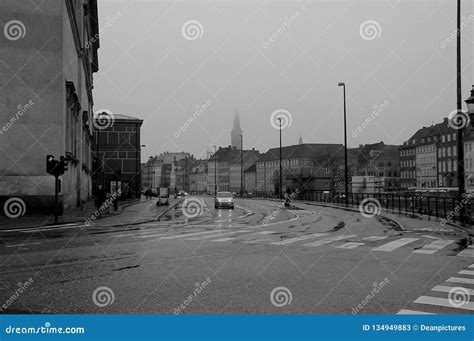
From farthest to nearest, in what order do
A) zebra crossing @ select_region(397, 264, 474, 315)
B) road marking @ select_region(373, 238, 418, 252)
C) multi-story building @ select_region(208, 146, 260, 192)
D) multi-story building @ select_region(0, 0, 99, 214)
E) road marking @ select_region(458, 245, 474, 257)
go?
1. multi-story building @ select_region(208, 146, 260, 192)
2. multi-story building @ select_region(0, 0, 99, 214)
3. road marking @ select_region(373, 238, 418, 252)
4. road marking @ select_region(458, 245, 474, 257)
5. zebra crossing @ select_region(397, 264, 474, 315)

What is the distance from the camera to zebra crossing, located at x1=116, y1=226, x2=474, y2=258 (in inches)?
568

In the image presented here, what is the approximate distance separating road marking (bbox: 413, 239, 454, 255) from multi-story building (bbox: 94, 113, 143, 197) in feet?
217

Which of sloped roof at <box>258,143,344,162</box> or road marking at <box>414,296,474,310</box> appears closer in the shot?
road marking at <box>414,296,474,310</box>

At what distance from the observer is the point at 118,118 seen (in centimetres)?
8750

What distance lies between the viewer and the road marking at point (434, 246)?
44.5ft

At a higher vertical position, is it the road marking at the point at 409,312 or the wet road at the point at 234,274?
the road marking at the point at 409,312

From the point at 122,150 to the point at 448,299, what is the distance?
7722 cm

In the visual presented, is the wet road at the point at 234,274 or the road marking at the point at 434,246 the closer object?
the wet road at the point at 234,274

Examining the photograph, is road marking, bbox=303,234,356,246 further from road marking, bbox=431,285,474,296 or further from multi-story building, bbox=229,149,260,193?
multi-story building, bbox=229,149,260,193

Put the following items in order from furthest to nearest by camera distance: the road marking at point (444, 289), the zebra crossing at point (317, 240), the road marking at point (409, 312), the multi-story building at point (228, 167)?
the multi-story building at point (228, 167) < the zebra crossing at point (317, 240) < the road marking at point (444, 289) < the road marking at point (409, 312)

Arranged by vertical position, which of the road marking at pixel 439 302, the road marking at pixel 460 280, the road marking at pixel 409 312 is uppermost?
the road marking at pixel 409 312

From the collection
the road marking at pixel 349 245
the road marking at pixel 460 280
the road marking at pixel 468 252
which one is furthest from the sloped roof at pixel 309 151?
the road marking at pixel 460 280

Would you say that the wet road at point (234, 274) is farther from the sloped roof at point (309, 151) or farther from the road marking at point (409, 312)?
the sloped roof at point (309, 151)

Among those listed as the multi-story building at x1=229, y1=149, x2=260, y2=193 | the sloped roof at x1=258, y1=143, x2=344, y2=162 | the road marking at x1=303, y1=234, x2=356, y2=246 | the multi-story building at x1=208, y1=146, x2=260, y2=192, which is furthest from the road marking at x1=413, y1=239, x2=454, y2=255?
the multi-story building at x1=229, y1=149, x2=260, y2=193
